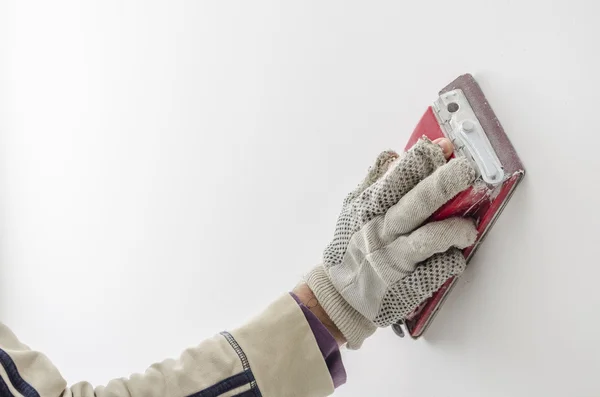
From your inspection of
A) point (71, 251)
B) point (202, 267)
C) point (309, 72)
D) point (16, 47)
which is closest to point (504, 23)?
point (309, 72)

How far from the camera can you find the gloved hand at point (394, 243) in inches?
22.5

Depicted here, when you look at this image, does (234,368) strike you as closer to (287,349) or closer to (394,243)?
(287,349)

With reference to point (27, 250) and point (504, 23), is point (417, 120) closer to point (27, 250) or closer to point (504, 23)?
point (504, 23)

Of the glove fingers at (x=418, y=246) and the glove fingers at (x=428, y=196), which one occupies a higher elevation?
the glove fingers at (x=428, y=196)

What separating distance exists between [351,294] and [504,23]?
34cm

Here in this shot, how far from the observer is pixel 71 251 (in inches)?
55.7

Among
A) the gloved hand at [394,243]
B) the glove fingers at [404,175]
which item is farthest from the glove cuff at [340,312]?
the glove fingers at [404,175]

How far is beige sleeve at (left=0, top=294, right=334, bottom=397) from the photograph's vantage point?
59cm

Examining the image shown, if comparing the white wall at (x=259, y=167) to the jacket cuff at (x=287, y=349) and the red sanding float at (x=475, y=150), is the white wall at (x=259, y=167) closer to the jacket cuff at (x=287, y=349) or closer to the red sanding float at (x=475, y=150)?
the red sanding float at (x=475, y=150)

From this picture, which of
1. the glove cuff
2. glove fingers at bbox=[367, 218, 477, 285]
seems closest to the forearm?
the glove cuff

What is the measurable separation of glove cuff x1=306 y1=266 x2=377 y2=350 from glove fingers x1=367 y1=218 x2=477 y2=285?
0.27 ft

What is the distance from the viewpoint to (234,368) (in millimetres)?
624

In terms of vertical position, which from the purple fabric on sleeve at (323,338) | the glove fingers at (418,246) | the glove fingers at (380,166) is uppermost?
the glove fingers at (380,166)

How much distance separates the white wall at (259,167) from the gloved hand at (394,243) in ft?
0.23
